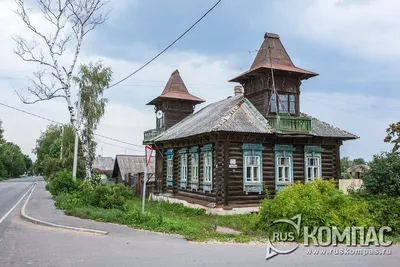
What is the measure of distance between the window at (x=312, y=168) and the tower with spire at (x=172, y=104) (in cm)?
1112

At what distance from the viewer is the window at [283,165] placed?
66.8ft

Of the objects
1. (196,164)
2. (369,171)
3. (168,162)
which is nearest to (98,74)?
(168,162)

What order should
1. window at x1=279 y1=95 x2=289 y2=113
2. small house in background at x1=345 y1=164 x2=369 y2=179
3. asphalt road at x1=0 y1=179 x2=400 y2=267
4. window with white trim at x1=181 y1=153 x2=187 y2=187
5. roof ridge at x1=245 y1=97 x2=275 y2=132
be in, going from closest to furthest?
asphalt road at x1=0 y1=179 x2=400 y2=267, small house in background at x1=345 y1=164 x2=369 y2=179, roof ridge at x1=245 y1=97 x2=275 y2=132, window at x1=279 y1=95 x2=289 y2=113, window with white trim at x1=181 y1=153 x2=187 y2=187

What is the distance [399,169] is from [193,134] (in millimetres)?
9861

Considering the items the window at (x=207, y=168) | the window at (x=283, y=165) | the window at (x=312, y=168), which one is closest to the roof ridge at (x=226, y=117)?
the window at (x=207, y=168)

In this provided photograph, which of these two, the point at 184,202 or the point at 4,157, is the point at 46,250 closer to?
the point at 184,202

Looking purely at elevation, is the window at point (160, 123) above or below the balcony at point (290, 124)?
above

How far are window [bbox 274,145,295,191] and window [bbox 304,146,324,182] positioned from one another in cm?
100

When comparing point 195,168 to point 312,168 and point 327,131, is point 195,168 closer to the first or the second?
point 312,168

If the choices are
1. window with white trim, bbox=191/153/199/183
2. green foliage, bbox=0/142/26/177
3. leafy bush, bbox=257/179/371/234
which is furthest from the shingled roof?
green foliage, bbox=0/142/26/177

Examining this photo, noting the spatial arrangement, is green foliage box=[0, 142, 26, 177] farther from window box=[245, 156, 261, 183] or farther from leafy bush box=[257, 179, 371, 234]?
leafy bush box=[257, 179, 371, 234]

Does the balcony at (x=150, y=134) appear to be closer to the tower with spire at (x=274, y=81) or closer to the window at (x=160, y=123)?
the window at (x=160, y=123)

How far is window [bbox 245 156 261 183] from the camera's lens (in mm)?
19609

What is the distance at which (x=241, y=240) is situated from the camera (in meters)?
11.1
